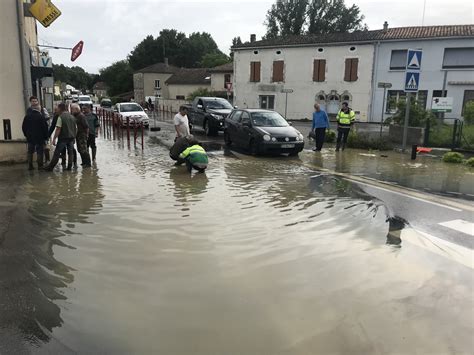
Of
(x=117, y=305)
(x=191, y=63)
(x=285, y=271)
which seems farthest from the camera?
(x=191, y=63)

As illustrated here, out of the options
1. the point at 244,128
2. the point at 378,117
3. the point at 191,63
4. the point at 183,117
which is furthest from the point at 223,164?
the point at 191,63

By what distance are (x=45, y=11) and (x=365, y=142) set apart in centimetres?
1144

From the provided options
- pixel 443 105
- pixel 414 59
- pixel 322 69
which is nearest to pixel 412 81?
pixel 414 59

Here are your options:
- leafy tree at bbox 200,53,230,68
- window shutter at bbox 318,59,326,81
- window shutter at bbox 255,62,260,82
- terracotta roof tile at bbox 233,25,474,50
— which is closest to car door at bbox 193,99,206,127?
window shutter at bbox 318,59,326,81

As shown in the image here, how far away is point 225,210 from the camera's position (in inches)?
276

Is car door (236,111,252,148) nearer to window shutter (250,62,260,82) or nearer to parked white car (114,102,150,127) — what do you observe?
parked white car (114,102,150,127)

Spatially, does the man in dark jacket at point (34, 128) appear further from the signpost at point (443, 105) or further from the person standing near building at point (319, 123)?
the signpost at point (443, 105)

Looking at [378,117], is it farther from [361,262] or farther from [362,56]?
[361,262]

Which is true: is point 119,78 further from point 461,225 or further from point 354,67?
point 461,225

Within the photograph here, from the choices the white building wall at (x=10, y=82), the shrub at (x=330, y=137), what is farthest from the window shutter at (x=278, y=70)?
the white building wall at (x=10, y=82)

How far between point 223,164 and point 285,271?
292 inches

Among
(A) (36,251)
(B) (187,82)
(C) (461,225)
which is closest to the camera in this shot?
(A) (36,251)

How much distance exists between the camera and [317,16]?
217 ft

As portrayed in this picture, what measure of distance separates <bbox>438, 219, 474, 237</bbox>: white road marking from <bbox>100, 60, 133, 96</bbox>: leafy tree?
277 feet
